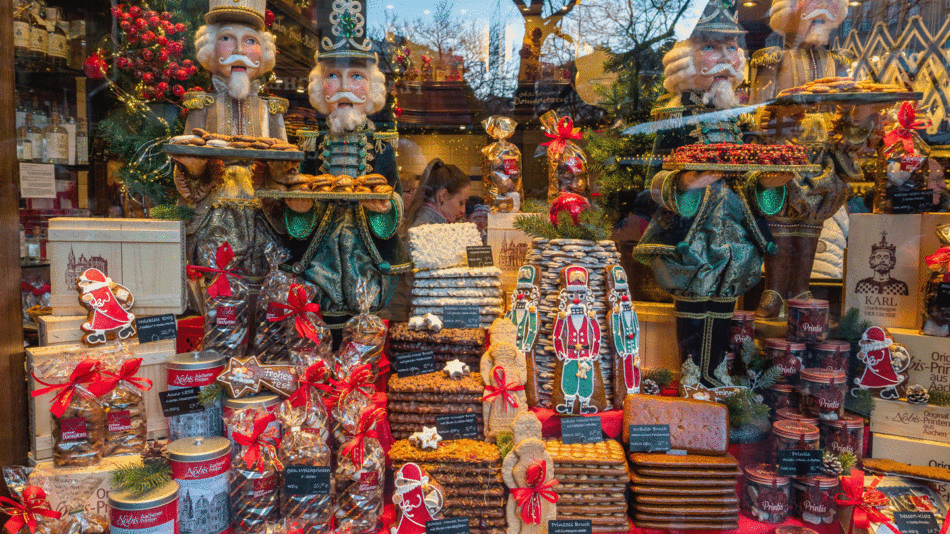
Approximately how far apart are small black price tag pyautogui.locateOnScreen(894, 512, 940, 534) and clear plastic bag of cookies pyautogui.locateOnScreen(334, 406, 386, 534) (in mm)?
1870

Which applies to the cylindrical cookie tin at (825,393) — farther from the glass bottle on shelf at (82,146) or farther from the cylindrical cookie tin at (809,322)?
the glass bottle on shelf at (82,146)

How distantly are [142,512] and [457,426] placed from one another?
40.0 inches

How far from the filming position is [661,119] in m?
2.80

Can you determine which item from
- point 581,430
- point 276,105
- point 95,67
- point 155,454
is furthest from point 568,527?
point 95,67

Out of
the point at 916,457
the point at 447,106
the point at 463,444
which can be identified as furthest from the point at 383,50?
the point at 916,457

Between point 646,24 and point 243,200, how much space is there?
7.05 feet

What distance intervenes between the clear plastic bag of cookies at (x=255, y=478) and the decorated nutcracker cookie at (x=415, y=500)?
404 mm

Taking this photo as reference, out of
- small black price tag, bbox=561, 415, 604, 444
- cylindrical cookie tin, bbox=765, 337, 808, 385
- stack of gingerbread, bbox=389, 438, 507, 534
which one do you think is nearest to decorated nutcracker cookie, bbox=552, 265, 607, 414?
small black price tag, bbox=561, 415, 604, 444

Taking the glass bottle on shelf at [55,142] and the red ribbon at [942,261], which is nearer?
the red ribbon at [942,261]

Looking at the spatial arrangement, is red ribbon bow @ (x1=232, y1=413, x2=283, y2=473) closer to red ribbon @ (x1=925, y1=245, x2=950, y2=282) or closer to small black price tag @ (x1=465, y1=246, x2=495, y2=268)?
small black price tag @ (x1=465, y1=246, x2=495, y2=268)

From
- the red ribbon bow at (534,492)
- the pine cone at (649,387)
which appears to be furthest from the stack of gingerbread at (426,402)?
the pine cone at (649,387)

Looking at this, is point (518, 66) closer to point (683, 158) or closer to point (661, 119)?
point (661, 119)

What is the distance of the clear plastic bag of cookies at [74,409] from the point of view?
1.95 metres

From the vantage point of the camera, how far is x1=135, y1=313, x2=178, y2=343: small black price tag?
2215 mm
